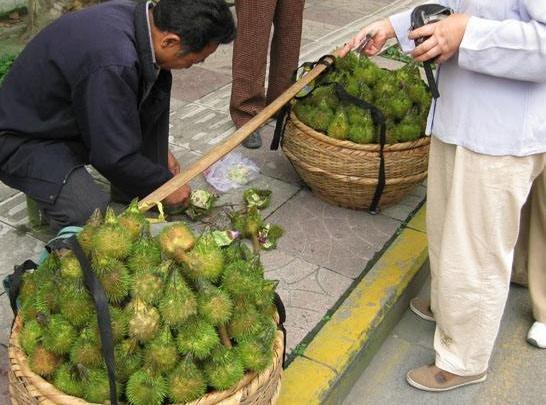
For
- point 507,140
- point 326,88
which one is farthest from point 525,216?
point 326,88

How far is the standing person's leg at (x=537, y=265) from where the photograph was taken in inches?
122

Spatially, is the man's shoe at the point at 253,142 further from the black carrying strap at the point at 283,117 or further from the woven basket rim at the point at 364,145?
the woven basket rim at the point at 364,145

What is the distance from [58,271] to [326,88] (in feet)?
7.43

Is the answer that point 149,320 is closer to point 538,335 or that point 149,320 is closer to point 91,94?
point 91,94

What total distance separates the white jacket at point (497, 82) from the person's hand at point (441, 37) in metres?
0.03

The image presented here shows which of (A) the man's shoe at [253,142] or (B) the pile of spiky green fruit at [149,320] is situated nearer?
(B) the pile of spiky green fruit at [149,320]

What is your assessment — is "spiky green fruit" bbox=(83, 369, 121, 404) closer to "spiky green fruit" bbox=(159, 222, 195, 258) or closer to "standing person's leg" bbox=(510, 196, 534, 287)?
"spiky green fruit" bbox=(159, 222, 195, 258)

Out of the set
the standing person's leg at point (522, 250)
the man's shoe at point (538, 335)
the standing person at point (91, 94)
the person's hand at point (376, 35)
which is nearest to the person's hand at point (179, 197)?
the standing person at point (91, 94)

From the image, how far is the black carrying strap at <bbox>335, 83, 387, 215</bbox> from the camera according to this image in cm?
364

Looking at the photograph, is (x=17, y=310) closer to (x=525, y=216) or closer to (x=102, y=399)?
(x=102, y=399)

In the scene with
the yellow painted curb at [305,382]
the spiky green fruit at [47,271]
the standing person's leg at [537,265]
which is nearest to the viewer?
the spiky green fruit at [47,271]

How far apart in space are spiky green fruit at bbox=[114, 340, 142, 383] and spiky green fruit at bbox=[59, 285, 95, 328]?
0.13 meters

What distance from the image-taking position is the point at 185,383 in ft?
6.43

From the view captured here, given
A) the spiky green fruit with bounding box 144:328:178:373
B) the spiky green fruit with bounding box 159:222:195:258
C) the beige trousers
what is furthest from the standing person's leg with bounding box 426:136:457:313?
the spiky green fruit with bounding box 144:328:178:373
